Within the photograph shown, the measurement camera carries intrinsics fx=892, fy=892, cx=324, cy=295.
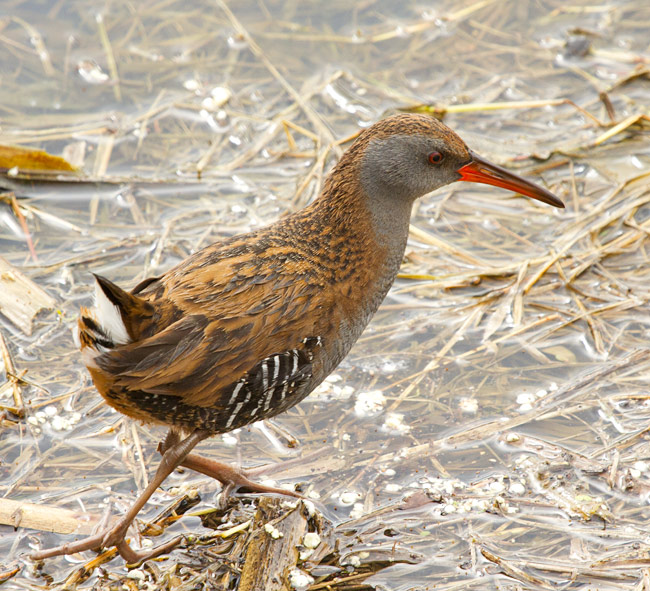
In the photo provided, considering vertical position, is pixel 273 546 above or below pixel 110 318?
below

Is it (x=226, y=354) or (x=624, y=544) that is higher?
(x=226, y=354)

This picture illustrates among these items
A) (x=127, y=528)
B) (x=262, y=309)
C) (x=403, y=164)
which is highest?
(x=403, y=164)

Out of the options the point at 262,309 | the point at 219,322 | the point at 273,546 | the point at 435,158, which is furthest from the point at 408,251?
the point at 273,546

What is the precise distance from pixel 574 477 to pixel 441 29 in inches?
159

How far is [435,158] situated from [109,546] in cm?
197

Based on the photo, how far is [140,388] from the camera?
3088mm

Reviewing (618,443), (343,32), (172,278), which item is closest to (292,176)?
(343,32)

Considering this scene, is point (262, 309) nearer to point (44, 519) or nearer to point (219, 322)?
point (219, 322)

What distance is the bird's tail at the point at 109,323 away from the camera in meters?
3.03

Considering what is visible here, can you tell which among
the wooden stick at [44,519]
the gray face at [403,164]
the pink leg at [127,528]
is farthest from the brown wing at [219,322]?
the wooden stick at [44,519]

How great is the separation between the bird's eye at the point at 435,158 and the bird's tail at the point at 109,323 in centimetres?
129

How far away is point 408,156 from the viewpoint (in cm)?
358

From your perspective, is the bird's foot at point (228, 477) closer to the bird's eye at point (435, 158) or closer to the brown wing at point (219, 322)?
the brown wing at point (219, 322)

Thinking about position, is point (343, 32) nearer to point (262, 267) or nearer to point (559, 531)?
point (262, 267)
